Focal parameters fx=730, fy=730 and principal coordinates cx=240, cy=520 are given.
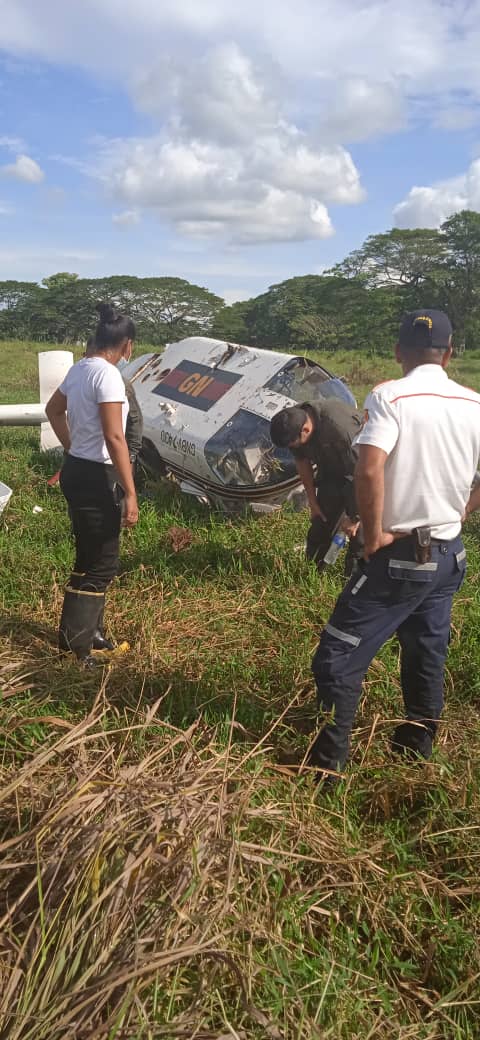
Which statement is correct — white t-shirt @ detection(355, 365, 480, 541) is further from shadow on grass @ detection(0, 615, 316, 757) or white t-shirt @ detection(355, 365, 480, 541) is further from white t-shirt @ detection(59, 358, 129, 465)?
white t-shirt @ detection(59, 358, 129, 465)

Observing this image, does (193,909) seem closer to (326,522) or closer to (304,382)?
(326,522)

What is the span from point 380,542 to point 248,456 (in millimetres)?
3786

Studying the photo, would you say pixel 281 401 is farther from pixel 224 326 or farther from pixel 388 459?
pixel 224 326

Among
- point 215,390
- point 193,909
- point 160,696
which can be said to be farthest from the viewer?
point 215,390

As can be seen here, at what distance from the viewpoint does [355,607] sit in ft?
8.85

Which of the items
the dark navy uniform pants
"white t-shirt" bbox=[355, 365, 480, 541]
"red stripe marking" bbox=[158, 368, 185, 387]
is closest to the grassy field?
the dark navy uniform pants

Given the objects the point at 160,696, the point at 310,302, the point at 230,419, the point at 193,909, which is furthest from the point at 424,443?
the point at 310,302

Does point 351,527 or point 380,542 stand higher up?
point 380,542

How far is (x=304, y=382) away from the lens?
22.1ft

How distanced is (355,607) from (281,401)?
13.1 ft

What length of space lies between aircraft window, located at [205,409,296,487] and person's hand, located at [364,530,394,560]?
3.56 m

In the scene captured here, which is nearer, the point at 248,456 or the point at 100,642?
the point at 100,642

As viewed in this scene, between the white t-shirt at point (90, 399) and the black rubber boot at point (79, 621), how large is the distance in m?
0.74

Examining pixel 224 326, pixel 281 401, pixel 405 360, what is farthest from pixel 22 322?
pixel 405 360
